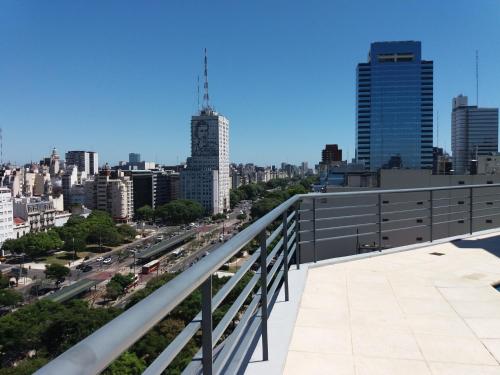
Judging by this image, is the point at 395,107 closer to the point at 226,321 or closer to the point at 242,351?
the point at 242,351

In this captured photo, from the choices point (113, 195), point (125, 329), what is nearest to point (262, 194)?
point (113, 195)

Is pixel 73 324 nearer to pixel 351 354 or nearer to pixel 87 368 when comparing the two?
pixel 351 354

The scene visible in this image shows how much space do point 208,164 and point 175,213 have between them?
23371 millimetres

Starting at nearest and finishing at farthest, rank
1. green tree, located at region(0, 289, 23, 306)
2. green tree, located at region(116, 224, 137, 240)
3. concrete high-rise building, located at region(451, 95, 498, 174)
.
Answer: green tree, located at region(0, 289, 23, 306), green tree, located at region(116, 224, 137, 240), concrete high-rise building, located at region(451, 95, 498, 174)

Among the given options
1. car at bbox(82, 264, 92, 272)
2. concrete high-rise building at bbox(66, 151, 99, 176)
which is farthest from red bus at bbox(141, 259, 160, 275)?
concrete high-rise building at bbox(66, 151, 99, 176)

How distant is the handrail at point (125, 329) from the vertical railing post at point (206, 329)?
93 millimetres

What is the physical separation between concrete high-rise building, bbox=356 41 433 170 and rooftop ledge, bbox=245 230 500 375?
276 ft

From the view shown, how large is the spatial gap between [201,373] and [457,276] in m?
4.53

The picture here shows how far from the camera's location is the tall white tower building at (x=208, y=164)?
95750mm

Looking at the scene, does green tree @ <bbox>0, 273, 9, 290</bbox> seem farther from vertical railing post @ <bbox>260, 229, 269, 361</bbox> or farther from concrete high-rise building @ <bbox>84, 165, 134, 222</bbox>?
concrete high-rise building @ <bbox>84, 165, 134, 222</bbox>

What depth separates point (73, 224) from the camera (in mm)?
66562

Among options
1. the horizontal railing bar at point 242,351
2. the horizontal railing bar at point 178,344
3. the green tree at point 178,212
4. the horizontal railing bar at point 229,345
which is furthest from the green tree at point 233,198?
the horizontal railing bar at point 178,344

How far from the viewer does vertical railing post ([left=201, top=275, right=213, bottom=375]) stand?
139cm

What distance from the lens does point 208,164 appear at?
102 metres
